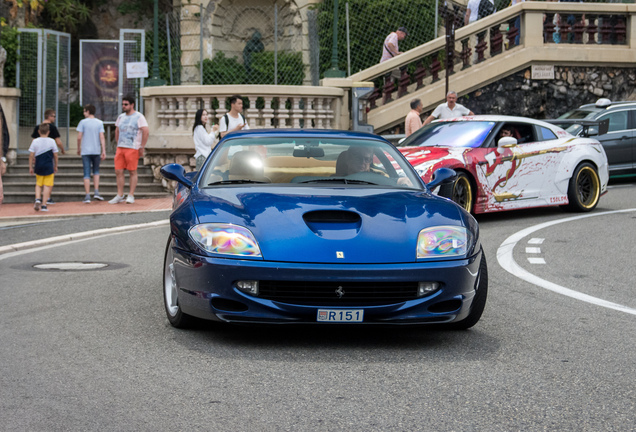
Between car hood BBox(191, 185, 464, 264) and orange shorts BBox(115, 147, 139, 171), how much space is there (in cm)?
1136

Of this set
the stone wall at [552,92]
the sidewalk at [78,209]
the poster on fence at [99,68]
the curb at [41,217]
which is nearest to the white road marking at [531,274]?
the curb at [41,217]

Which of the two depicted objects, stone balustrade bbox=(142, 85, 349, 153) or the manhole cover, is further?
stone balustrade bbox=(142, 85, 349, 153)

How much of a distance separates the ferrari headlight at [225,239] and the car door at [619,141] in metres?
14.4

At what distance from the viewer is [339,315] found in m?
5.97

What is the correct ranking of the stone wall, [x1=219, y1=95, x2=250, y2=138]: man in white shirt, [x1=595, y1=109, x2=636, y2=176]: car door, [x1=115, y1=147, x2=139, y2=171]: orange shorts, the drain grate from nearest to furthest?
the drain grate → [x1=219, y1=95, x2=250, y2=138]: man in white shirt → [x1=115, y1=147, x2=139, y2=171]: orange shorts → [x1=595, y1=109, x2=636, y2=176]: car door → the stone wall

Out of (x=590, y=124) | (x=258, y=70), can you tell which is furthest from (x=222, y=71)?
(x=590, y=124)

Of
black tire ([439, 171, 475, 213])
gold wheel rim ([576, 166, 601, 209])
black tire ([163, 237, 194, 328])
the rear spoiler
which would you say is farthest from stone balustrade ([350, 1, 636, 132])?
black tire ([163, 237, 194, 328])

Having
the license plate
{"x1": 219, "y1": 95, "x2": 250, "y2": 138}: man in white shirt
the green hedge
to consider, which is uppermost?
the green hedge

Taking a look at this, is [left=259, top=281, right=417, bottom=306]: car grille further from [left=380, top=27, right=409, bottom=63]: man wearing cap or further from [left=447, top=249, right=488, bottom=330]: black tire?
[left=380, top=27, right=409, bottom=63]: man wearing cap

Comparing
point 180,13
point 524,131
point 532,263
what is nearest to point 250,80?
point 180,13

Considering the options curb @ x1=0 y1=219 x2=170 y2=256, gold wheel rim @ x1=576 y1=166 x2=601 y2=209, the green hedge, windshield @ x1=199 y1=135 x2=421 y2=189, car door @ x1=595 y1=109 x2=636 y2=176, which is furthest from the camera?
the green hedge

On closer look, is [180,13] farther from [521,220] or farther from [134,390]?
[134,390]

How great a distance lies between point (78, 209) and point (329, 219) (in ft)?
39.0

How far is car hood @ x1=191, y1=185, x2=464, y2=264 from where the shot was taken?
19.5 feet
